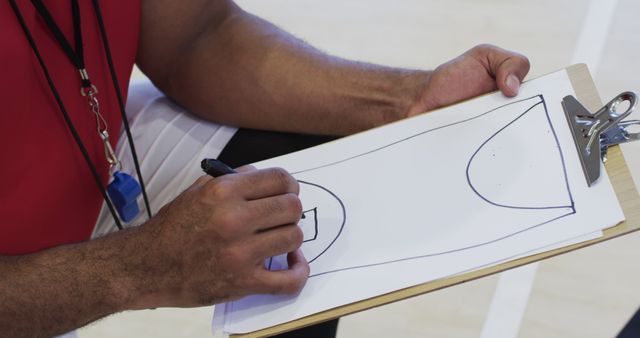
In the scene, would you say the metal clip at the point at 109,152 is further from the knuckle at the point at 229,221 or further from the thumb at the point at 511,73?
the thumb at the point at 511,73

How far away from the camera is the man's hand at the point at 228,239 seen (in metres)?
0.66

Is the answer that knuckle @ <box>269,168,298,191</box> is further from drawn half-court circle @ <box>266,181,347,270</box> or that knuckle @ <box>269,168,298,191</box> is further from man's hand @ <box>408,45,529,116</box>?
man's hand @ <box>408,45,529,116</box>

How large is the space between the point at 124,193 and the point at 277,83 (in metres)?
0.24

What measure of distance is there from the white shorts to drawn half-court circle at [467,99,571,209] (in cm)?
37

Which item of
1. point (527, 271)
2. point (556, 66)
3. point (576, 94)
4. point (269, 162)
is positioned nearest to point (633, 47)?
point (556, 66)

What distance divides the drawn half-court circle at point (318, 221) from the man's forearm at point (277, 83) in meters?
0.18

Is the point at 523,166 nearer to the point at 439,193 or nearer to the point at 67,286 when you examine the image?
the point at 439,193

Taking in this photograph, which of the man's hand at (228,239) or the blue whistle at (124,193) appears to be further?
the blue whistle at (124,193)

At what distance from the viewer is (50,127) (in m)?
0.82

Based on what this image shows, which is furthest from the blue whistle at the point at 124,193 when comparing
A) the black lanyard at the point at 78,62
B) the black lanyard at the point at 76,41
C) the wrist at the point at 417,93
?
the wrist at the point at 417,93

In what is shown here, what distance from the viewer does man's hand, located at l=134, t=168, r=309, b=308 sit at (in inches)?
26.0

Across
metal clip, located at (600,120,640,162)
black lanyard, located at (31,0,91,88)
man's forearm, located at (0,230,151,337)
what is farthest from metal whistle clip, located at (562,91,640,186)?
black lanyard, located at (31,0,91,88)

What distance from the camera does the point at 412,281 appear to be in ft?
2.21

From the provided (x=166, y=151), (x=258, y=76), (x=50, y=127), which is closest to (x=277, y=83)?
(x=258, y=76)
